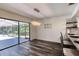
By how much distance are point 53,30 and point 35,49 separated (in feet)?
1.95

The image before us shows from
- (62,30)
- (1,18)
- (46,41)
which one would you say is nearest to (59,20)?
(62,30)

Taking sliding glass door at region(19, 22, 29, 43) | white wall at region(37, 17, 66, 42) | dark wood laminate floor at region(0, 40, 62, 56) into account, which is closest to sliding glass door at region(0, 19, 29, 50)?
sliding glass door at region(19, 22, 29, 43)

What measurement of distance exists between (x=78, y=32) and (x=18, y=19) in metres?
1.47

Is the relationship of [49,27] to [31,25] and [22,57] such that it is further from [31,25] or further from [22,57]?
[22,57]

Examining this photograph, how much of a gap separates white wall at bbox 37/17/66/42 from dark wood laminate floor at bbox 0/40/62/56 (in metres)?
→ 0.10

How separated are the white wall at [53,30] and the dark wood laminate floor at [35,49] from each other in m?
0.10

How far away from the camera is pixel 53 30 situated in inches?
52.7

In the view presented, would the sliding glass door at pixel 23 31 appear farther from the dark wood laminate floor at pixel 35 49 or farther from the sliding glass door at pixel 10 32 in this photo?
Result: the dark wood laminate floor at pixel 35 49

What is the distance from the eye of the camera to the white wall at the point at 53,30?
1.31 m

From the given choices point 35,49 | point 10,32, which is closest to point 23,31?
point 10,32

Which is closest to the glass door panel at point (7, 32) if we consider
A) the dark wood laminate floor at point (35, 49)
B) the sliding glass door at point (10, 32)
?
the sliding glass door at point (10, 32)

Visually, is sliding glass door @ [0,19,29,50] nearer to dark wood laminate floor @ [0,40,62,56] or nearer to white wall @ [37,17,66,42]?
dark wood laminate floor @ [0,40,62,56]

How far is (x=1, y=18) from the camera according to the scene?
1.35 meters

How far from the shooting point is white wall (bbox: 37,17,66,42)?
4.30ft
